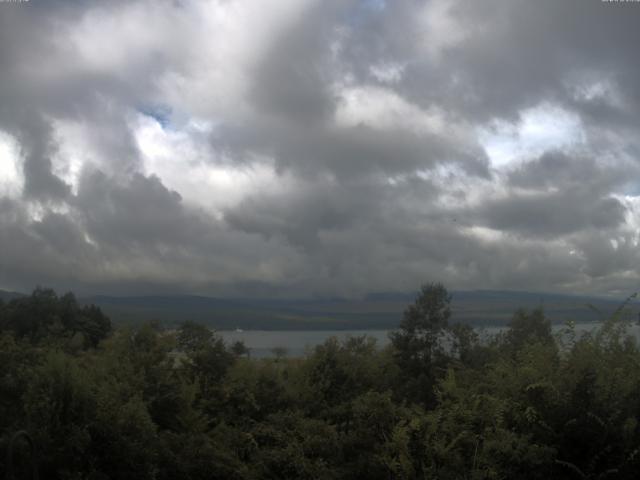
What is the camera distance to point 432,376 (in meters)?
19.7

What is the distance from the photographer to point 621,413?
372 inches

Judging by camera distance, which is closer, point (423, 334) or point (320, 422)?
point (320, 422)

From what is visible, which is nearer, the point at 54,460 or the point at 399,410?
the point at 54,460

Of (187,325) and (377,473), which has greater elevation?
(187,325)

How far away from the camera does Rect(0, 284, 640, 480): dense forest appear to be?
8.84 m

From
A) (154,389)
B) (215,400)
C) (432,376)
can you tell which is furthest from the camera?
(432,376)

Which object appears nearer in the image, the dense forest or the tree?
the dense forest

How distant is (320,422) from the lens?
10.9 metres

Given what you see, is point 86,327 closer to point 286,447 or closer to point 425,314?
point 425,314

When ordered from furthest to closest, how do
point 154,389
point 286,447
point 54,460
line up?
point 154,389 → point 286,447 → point 54,460

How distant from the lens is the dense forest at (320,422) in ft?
29.0

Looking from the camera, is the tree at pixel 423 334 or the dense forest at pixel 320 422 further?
the tree at pixel 423 334

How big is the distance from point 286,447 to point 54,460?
12.4ft

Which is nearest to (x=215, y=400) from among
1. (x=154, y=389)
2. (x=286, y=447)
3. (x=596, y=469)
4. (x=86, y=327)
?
(x=154, y=389)
